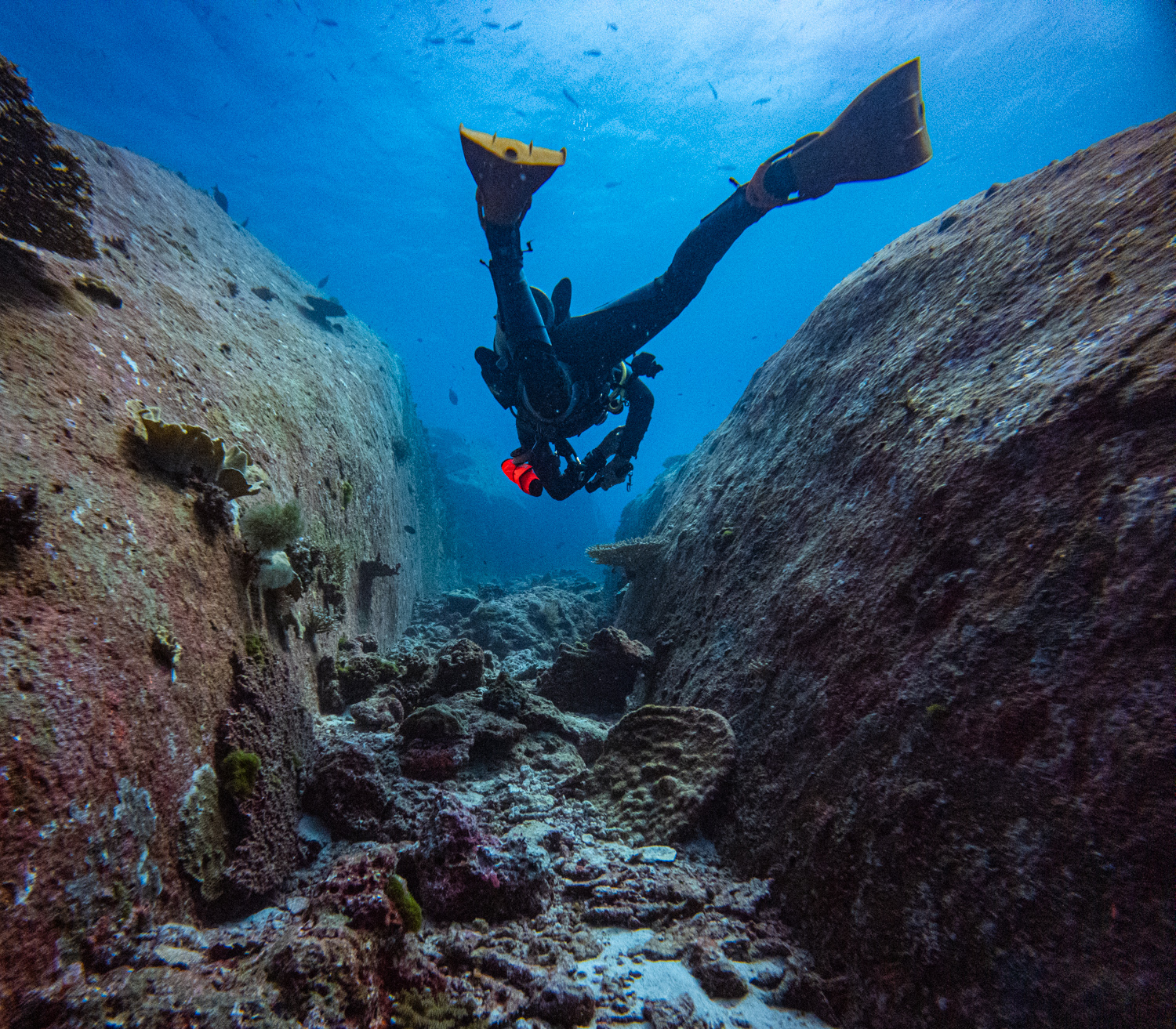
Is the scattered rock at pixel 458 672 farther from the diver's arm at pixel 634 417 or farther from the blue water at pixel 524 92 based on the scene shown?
the blue water at pixel 524 92

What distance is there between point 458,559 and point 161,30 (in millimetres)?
33669

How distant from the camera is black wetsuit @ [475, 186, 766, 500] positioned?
6391mm

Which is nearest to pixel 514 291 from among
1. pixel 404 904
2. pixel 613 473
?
pixel 613 473

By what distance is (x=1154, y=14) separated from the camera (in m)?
27.1

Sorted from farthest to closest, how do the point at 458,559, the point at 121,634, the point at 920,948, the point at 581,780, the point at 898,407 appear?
the point at 458,559
the point at 581,780
the point at 898,407
the point at 121,634
the point at 920,948

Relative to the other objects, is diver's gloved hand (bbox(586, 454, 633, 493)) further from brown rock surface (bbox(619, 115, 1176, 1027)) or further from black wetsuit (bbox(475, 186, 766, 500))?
brown rock surface (bbox(619, 115, 1176, 1027))

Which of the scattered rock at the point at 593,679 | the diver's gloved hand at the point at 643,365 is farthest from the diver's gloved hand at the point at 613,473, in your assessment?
the scattered rock at the point at 593,679

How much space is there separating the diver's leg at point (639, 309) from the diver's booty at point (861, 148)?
472 mm

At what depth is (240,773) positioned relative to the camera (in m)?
2.39

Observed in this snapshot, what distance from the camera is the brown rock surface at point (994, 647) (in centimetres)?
163

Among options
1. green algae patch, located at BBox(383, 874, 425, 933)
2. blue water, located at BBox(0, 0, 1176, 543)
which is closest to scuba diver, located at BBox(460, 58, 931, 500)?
green algae patch, located at BBox(383, 874, 425, 933)

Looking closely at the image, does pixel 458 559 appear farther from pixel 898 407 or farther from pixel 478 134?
pixel 898 407

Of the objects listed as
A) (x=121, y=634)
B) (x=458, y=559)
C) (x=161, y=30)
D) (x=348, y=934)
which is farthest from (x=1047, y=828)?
(x=161, y=30)

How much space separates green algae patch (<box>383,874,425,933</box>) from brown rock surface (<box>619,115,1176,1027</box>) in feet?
6.25
